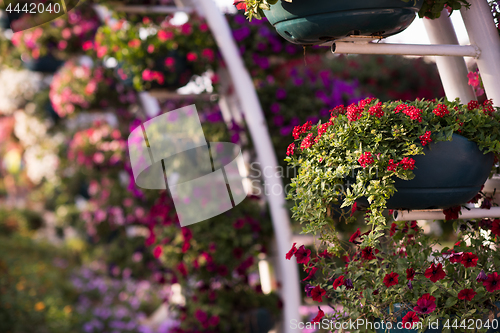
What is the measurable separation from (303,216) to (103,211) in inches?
155

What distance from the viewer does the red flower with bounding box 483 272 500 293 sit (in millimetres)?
998

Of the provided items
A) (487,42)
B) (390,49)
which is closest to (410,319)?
(390,49)

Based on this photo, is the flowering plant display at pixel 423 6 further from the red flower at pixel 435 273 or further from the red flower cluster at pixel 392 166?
the red flower at pixel 435 273

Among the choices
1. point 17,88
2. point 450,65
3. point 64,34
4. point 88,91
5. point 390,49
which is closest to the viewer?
point 390,49

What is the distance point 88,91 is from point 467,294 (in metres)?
3.35

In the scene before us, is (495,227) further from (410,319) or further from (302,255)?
(302,255)

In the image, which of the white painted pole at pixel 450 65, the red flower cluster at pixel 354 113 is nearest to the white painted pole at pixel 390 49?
the red flower cluster at pixel 354 113

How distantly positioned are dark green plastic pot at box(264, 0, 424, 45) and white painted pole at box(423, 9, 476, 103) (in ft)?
1.03

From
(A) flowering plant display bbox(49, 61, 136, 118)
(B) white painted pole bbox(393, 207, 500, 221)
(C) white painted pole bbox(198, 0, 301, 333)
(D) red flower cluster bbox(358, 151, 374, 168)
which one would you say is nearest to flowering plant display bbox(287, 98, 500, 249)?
(D) red flower cluster bbox(358, 151, 374, 168)

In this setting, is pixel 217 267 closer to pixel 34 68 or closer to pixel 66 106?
pixel 66 106

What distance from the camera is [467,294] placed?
1009 millimetres

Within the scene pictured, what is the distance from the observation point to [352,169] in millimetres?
983

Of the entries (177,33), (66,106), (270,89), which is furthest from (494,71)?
(66,106)

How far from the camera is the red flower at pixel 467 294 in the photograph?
1.00 m
